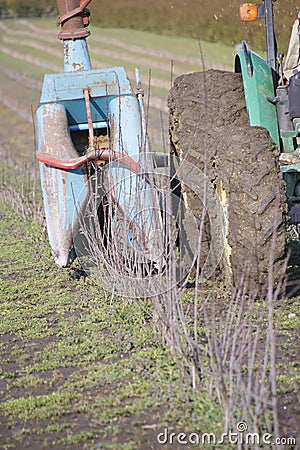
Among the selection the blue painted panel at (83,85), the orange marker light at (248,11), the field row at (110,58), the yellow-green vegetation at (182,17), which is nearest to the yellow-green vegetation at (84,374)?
the blue painted panel at (83,85)

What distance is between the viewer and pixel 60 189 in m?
5.68

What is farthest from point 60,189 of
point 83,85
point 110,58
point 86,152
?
point 110,58

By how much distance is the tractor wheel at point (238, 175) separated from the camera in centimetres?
443

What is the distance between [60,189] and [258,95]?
4.87ft

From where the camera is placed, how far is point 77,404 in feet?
12.1

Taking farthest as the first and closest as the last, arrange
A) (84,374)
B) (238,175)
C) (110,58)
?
1. (110,58)
2. (238,175)
3. (84,374)

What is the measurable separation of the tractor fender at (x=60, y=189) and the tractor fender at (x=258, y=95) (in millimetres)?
1254

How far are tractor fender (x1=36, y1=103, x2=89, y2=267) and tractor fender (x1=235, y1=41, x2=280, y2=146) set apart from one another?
1254 mm

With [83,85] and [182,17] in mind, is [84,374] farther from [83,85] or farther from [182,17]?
[182,17]

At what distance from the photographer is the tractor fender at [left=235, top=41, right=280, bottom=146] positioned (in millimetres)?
5016

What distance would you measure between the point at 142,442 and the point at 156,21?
17.6 m

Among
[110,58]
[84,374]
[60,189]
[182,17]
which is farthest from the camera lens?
[110,58]

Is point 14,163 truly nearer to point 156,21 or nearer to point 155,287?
point 155,287

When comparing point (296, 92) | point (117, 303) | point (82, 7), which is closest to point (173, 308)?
point (117, 303)
